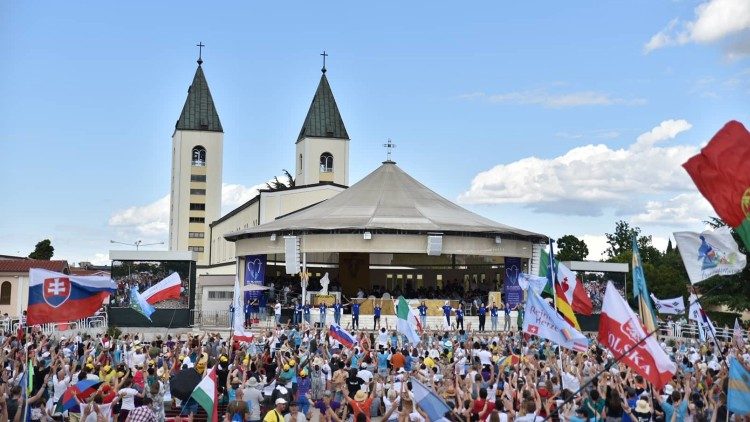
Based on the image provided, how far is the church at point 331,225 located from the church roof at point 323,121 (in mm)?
81

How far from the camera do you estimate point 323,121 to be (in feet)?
263

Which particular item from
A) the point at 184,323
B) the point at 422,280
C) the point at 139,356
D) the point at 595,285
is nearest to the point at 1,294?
the point at 184,323

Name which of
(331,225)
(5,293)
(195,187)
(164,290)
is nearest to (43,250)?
(195,187)

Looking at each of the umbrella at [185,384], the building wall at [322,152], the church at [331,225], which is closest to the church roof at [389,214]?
the church at [331,225]

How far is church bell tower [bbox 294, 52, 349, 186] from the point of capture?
7938 cm

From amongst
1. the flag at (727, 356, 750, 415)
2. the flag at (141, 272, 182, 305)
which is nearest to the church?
the flag at (141, 272, 182, 305)

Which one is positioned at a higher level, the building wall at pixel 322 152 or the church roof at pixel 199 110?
the church roof at pixel 199 110

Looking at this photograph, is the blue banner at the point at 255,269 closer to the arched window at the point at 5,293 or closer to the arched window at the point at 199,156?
the arched window at the point at 5,293

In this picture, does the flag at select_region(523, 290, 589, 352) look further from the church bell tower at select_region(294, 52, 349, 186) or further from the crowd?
the church bell tower at select_region(294, 52, 349, 186)

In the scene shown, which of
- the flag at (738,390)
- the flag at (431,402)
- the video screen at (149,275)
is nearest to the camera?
the flag at (431,402)

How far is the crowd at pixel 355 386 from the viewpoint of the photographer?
11.2 meters

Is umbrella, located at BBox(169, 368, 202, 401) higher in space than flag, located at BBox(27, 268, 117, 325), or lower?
lower

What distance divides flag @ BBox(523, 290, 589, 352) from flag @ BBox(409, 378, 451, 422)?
457cm

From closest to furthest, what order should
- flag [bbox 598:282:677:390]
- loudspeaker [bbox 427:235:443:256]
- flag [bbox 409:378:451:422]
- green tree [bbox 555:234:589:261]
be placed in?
Result: flag [bbox 409:378:451:422], flag [bbox 598:282:677:390], loudspeaker [bbox 427:235:443:256], green tree [bbox 555:234:589:261]
